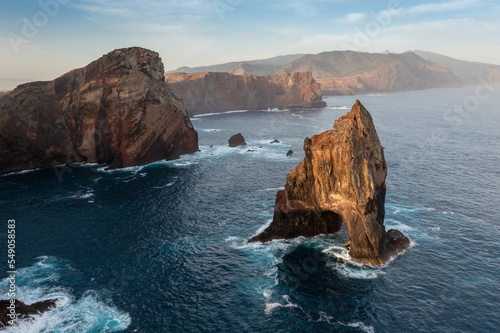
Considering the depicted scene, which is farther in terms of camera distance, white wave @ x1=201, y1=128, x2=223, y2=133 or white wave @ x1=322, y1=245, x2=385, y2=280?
white wave @ x1=201, y1=128, x2=223, y2=133

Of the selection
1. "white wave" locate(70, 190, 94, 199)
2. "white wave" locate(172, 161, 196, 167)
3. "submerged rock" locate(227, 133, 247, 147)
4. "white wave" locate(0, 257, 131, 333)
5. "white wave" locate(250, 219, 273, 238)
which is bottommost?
"white wave" locate(0, 257, 131, 333)

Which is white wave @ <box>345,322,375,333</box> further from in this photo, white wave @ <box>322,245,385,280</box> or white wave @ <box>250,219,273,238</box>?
white wave @ <box>250,219,273,238</box>

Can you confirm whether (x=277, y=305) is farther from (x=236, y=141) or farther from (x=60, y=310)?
(x=236, y=141)

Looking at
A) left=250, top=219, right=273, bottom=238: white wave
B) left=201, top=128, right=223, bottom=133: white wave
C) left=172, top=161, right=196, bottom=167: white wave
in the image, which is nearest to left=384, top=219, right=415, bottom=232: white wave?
left=250, top=219, right=273, bottom=238: white wave

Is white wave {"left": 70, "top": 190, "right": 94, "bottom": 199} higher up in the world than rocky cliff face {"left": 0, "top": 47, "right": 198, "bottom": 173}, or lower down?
lower down

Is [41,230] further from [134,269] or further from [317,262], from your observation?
[317,262]

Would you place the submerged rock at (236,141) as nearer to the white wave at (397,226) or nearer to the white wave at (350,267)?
the white wave at (397,226)

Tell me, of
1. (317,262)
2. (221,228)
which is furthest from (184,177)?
(317,262)
